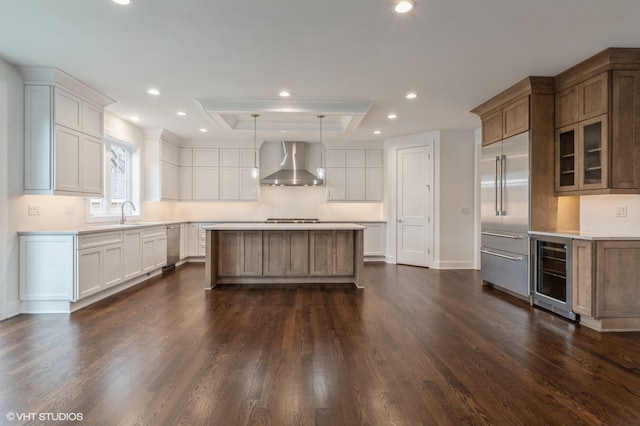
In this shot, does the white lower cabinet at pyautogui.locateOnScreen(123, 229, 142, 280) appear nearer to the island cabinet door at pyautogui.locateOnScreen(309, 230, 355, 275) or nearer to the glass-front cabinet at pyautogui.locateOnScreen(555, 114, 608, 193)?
the island cabinet door at pyautogui.locateOnScreen(309, 230, 355, 275)

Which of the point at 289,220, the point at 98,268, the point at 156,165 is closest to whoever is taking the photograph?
the point at 98,268

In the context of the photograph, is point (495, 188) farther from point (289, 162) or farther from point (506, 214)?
point (289, 162)

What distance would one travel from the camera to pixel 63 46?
10.2 feet

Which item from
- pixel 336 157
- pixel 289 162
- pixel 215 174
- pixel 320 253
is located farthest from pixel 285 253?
pixel 215 174

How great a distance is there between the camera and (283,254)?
5055 mm

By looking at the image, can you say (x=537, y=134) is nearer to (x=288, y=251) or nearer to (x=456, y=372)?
(x=456, y=372)

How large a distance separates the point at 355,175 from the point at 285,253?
3073 millimetres

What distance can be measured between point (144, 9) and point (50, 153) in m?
2.16

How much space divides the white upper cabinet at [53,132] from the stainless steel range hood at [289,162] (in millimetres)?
3620

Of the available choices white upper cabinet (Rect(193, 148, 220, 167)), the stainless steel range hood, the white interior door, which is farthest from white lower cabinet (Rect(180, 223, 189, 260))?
the white interior door

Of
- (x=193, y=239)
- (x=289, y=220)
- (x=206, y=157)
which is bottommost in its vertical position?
(x=193, y=239)

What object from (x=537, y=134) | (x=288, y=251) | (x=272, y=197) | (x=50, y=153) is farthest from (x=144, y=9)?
(x=272, y=197)

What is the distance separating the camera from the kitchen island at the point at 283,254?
5016 mm

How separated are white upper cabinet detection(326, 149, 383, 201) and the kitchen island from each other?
246 cm
